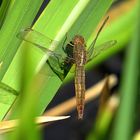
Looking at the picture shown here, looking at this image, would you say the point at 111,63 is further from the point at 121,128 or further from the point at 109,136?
the point at 121,128

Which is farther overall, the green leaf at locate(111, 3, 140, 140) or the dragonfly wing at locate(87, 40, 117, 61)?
the dragonfly wing at locate(87, 40, 117, 61)

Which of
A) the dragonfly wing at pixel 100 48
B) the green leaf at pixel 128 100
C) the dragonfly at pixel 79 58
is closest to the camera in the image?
the green leaf at pixel 128 100

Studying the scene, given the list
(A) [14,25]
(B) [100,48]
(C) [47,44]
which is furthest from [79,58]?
(A) [14,25]

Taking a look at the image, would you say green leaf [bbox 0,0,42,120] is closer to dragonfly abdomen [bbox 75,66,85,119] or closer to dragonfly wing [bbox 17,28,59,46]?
dragonfly wing [bbox 17,28,59,46]

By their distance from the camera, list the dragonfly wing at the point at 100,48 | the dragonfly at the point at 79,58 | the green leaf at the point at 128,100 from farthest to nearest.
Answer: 1. the dragonfly wing at the point at 100,48
2. the dragonfly at the point at 79,58
3. the green leaf at the point at 128,100

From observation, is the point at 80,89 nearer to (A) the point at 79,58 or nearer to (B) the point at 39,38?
(A) the point at 79,58

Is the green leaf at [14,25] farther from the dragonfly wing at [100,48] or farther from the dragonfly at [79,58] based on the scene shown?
the dragonfly wing at [100,48]

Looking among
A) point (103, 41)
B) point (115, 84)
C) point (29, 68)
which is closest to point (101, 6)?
point (103, 41)

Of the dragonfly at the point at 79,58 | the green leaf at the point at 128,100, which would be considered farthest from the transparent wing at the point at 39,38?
the green leaf at the point at 128,100

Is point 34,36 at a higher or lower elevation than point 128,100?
higher

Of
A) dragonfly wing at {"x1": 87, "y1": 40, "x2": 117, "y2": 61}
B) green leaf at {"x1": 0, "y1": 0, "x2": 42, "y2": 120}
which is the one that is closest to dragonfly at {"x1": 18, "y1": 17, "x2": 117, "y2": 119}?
dragonfly wing at {"x1": 87, "y1": 40, "x2": 117, "y2": 61}

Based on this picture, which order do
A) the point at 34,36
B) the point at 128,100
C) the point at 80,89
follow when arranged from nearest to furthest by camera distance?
the point at 128,100 < the point at 34,36 < the point at 80,89
